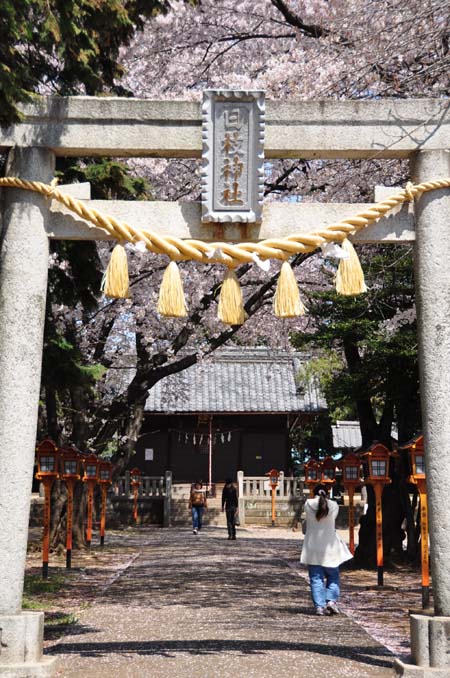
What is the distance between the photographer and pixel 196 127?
305 inches

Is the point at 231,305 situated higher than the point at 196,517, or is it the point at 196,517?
the point at 231,305

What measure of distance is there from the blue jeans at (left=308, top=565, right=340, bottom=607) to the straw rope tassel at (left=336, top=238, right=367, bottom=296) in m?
4.51

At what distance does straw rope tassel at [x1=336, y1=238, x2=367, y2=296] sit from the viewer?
24.7 feet

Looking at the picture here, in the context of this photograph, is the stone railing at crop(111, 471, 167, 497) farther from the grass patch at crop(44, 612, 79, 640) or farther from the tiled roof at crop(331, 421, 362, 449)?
the grass patch at crop(44, 612, 79, 640)

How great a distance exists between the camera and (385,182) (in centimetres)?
1312

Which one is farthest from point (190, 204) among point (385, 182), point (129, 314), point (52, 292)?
point (129, 314)

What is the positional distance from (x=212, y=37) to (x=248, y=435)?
20666 millimetres

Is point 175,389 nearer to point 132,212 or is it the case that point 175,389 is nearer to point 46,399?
point 46,399

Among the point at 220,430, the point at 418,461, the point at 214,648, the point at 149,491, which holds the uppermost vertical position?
the point at 220,430

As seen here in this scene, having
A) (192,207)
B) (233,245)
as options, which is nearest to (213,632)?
(233,245)

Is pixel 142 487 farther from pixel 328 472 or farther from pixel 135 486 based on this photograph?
pixel 328 472

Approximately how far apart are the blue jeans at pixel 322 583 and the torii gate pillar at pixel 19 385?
4444 mm

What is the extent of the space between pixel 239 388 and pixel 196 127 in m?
28.1

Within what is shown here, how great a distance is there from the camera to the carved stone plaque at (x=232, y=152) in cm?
762
